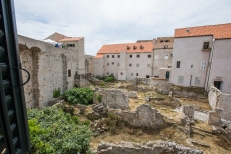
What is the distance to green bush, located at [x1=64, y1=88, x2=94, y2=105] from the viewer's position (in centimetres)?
1464

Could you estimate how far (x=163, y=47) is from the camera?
25344 mm

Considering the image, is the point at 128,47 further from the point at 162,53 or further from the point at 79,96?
the point at 79,96

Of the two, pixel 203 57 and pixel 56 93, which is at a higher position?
pixel 203 57

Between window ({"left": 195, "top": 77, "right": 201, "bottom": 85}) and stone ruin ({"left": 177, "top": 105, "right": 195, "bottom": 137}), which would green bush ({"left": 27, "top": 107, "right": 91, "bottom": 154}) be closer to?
stone ruin ({"left": 177, "top": 105, "right": 195, "bottom": 137})

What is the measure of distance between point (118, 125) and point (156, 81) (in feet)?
43.2

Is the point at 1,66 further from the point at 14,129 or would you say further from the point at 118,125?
the point at 118,125

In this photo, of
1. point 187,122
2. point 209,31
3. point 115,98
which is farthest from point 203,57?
point 115,98

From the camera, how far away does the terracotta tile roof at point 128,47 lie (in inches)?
1124

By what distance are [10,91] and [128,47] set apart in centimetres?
3085

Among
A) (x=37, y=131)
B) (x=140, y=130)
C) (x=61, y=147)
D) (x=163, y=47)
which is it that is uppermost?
(x=163, y=47)

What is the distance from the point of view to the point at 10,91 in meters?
1.25

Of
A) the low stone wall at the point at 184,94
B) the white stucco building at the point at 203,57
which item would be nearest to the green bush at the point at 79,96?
the low stone wall at the point at 184,94

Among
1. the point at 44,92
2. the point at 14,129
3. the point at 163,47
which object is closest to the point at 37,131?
the point at 14,129

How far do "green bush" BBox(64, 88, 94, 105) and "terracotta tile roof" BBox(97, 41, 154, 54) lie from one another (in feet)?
60.2
